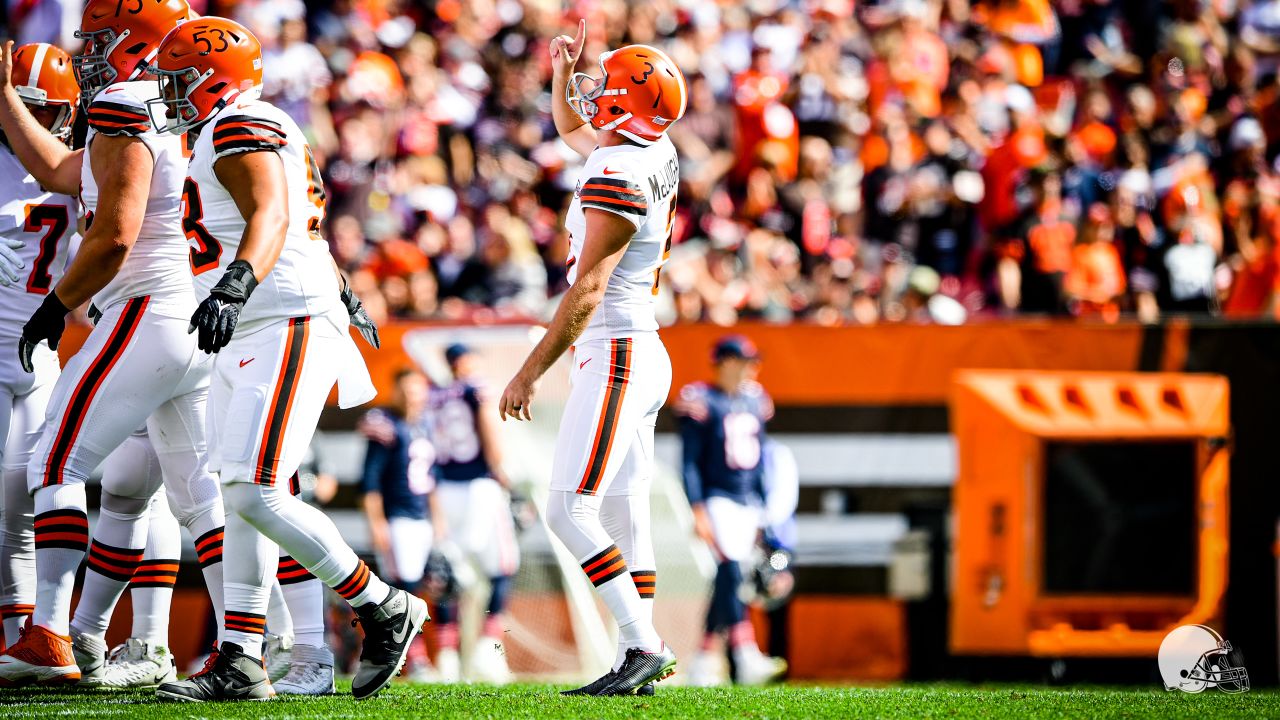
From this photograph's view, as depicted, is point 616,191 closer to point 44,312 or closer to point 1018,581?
point 44,312

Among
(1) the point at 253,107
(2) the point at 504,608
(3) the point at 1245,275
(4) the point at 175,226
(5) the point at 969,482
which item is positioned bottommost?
(2) the point at 504,608

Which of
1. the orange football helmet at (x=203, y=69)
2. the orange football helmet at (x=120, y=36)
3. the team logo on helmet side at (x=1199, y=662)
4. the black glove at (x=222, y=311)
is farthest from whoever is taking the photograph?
the team logo on helmet side at (x=1199, y=662)

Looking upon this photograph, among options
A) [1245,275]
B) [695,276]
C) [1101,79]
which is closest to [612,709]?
[695,276]

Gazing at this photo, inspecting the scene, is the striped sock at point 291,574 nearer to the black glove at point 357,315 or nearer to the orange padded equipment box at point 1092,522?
the black glove at point 357,315

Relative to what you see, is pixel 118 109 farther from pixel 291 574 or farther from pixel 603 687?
pixel 603 687

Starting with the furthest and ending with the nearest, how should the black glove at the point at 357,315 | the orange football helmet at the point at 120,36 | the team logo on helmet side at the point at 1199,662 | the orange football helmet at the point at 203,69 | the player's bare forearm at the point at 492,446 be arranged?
1. the player's bare forearm at the point at 492,446
2. the team logo on helmet side at the point at 1199,662
3. the black glove at the point at 357,315
4. the orange football helmet at the point at 120,36
5. the orange football helmet at the point at 203,69

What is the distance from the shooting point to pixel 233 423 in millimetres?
4879

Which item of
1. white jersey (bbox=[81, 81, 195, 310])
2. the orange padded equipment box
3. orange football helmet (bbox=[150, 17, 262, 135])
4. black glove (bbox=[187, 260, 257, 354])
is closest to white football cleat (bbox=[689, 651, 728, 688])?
the orange padded equipment box

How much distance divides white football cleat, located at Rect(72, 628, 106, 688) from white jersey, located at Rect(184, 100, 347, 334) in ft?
4.73

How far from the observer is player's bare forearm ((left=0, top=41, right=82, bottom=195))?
548cm

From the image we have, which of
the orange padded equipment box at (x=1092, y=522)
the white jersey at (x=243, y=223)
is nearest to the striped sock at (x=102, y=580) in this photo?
the white jersey at (x=243, y=223)

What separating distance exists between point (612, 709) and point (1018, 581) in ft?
12.8

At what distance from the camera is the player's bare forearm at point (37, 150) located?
5.48 metres

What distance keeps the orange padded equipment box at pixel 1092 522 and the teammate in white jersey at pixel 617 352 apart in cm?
333
